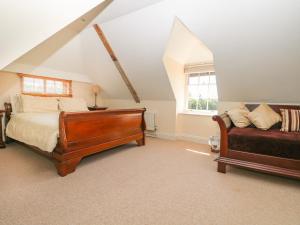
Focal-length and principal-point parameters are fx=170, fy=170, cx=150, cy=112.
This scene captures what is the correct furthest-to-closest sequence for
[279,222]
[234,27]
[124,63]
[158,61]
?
[124,63] → [158,61] → [234,27] → [279,222]

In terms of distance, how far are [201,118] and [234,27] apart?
2.05 metres

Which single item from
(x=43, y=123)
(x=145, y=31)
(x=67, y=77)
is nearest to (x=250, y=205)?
(x=43, y=123)

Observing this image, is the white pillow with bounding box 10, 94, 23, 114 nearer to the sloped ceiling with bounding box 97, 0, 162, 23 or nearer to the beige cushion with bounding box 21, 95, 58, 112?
the beige cushion with bounding box 21, 95, 58, 112

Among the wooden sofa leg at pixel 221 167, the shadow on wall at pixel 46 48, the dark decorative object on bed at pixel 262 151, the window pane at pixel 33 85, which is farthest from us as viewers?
the window pane at pixel 33 85

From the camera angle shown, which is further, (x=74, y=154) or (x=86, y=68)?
(x=86, y=68)

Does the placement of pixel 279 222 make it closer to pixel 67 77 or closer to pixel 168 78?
pixel 168 78

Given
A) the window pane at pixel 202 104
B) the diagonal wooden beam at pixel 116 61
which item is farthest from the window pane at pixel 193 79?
the diagonal wooden beam at pixel 116 61

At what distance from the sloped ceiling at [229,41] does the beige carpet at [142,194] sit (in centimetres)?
159

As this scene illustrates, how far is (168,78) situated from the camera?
376 centimetres

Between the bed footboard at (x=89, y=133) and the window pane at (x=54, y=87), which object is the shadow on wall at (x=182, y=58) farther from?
the window pane at (x=54, y=87)

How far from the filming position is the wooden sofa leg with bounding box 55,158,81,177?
2.17 m

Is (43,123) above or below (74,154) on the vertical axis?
above

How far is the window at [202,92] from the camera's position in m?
4.01

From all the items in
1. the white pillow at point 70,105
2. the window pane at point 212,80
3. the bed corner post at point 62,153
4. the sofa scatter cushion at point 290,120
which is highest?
the window pane at point 212,80
